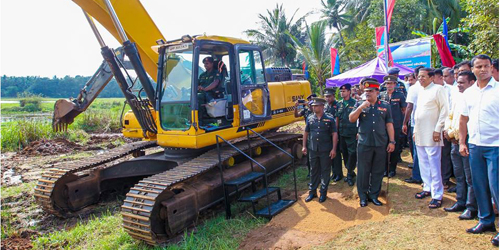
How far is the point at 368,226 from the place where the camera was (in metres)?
4.18

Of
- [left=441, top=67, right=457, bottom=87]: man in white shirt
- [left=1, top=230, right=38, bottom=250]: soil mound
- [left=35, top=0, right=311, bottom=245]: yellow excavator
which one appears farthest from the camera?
[left=441, top=67, right=457, bottom=87]: man in white shirt

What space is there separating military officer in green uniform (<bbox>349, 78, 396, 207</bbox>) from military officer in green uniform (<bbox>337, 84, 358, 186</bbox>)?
0.97 m

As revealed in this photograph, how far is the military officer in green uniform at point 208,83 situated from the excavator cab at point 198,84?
3cm

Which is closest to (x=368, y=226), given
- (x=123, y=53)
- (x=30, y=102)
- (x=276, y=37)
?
(x=123, y=53)

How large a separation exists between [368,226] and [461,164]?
4.74 feet

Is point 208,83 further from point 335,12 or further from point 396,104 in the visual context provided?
point 335,12

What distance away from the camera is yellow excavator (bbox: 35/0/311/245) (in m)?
4.84

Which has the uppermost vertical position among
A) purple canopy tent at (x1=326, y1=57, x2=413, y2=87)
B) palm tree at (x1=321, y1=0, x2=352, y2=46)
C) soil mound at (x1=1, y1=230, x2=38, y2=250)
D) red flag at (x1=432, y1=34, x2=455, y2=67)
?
palm tree at (x1=321, y1=0, x2=352, y2=46)

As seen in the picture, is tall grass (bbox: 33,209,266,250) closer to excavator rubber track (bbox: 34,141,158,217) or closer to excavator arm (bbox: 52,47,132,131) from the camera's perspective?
excavator rubber track (bbox: 34,141,158,217)

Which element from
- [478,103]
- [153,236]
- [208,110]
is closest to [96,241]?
[153,236]

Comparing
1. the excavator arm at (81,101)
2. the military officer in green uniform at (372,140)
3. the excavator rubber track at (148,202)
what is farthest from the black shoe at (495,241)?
the excavator arm at (81,101)

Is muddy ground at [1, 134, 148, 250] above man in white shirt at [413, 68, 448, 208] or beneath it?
beneath

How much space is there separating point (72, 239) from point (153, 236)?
1424 millimetres

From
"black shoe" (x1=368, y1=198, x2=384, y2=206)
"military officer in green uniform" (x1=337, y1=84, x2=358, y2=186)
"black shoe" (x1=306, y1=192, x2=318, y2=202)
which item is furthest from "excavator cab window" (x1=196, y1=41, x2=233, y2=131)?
"black shoe" (x1=368, y1=198, x2=384, y2=206)
